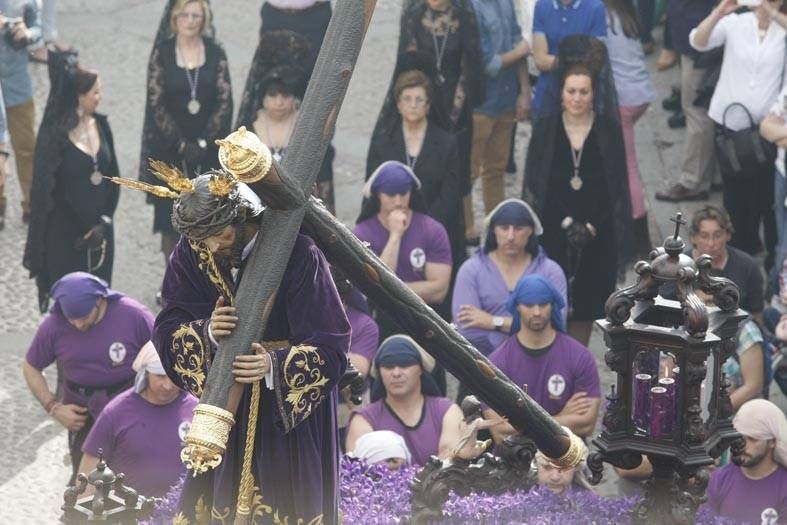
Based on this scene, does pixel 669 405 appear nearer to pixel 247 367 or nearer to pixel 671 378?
pixel 671 378

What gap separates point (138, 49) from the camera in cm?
1750

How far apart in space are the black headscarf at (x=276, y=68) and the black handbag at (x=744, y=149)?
265 centimetres

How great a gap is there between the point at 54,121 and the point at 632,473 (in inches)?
168

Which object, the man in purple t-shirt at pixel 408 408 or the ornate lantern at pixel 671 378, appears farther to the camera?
the man in purple t-shirt at pixel 408 408

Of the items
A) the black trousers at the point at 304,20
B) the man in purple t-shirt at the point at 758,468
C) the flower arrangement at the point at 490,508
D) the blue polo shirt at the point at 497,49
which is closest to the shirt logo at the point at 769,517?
the man in purple t-shirt at the point at 758,468

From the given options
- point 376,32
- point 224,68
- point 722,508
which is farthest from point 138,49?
point 722,508

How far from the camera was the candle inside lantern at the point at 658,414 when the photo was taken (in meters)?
7.31

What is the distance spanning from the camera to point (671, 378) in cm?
730

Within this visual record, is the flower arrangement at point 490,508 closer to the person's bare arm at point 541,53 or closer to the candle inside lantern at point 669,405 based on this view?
the candle inside lantern at point 669,405

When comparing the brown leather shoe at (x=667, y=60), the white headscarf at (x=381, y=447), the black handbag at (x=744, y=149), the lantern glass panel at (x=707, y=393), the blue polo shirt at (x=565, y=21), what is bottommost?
the white headscarf at (x=381, y=447)

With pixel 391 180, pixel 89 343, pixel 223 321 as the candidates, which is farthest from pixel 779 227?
pixel 223 321

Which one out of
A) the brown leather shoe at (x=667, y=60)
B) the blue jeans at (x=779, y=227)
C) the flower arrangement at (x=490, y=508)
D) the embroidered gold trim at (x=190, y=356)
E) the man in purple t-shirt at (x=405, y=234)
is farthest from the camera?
the brown leather shoe at (x=667, y=60)

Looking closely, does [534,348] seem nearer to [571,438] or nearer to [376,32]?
[571,438]

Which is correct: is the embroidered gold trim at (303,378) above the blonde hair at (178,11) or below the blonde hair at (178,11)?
below
